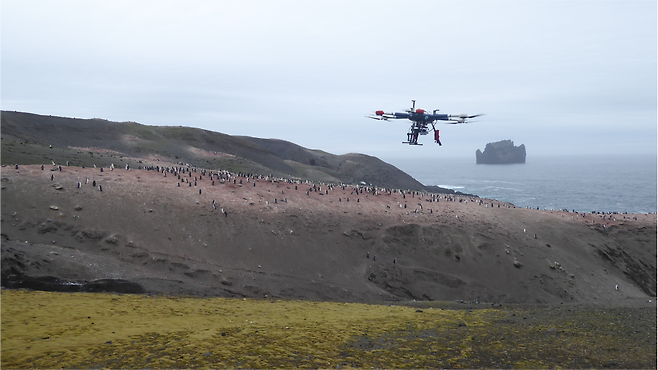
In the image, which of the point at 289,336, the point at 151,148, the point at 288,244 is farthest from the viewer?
the point at 151,148

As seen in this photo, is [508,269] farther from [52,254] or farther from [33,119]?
[33,119]

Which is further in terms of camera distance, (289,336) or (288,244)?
(288,244)

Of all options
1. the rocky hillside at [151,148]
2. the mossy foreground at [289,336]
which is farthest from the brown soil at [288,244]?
the rocky hillside at [151,148]

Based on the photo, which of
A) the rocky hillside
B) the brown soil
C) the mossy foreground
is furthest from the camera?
the rocky hillside

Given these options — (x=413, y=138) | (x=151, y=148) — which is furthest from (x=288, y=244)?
(x=151, y=148)

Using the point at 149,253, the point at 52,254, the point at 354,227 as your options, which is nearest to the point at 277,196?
the point at 354,227

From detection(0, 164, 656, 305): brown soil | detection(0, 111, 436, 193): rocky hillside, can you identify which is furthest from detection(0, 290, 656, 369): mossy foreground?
detection(0, 111, 436, 193): rocky hillside

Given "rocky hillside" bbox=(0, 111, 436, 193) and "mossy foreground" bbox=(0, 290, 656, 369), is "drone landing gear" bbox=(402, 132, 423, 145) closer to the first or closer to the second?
"mossy foreground" bbox=(0, 290, 656, 369)

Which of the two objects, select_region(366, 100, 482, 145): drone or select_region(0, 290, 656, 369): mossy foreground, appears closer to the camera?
select_region(0, 290, 656, 369): mossy foreground

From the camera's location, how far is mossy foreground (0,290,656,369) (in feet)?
47.4

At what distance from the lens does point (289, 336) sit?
1769 centimetres

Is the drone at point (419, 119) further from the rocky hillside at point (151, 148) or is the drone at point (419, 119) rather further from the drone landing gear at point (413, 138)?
the rocky hillside at point (151, 148)

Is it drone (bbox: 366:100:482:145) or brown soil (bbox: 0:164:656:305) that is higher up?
drone (bbox: 366:100:482:145)

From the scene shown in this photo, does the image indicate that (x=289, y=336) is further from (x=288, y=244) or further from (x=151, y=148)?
(x=151, y=148)
